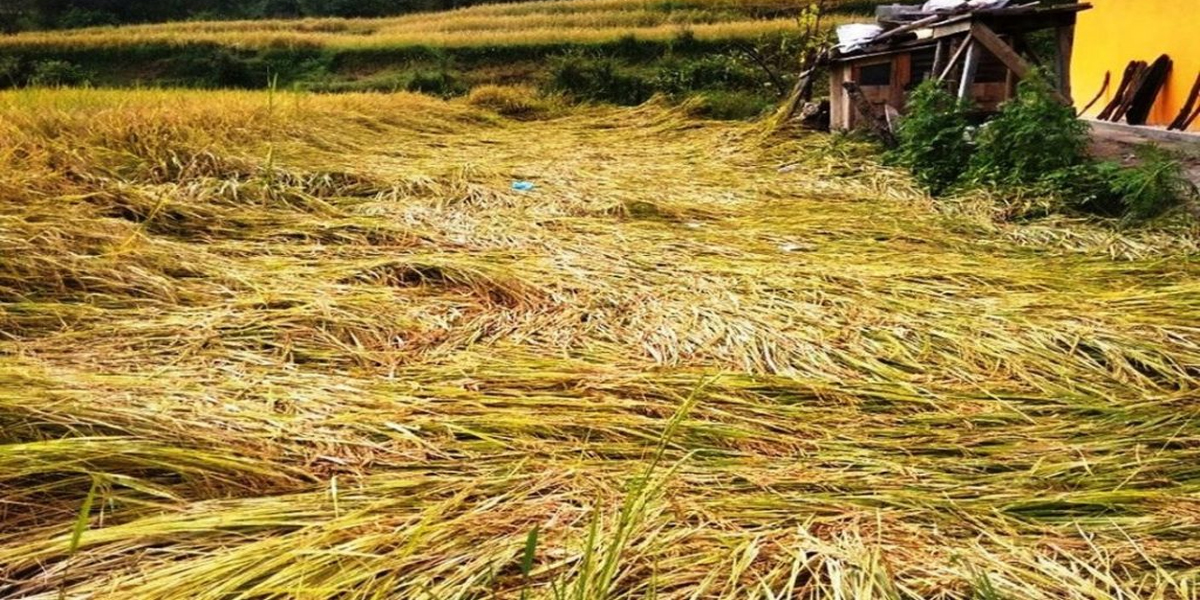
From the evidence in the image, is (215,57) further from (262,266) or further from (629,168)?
(262,266)

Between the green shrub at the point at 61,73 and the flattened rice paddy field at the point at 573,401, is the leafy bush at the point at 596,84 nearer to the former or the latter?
the flattened rice paddy field at the point at 573,401

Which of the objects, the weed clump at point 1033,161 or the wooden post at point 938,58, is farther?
the wooden post at point 938,58

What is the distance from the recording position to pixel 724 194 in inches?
197

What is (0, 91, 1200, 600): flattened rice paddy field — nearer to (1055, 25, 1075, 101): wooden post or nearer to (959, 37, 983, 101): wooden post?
(959, 37, 983, 101): wooden post

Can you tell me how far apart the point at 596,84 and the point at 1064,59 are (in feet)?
30.3

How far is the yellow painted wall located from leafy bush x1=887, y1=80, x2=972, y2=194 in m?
1.54

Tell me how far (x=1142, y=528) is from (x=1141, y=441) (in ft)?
1.40

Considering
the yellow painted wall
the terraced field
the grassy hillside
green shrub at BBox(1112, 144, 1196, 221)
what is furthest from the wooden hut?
the terraced field

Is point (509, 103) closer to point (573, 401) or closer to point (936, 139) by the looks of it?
point (936, 139)

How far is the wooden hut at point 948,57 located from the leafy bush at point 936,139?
223mm

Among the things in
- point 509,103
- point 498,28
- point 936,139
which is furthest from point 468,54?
point 936,139

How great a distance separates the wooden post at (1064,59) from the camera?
17.6 ft

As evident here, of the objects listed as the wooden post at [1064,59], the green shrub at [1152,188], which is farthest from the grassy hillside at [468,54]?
the green shrub at [1152,188]

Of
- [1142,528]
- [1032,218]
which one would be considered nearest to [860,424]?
[1142,528]
